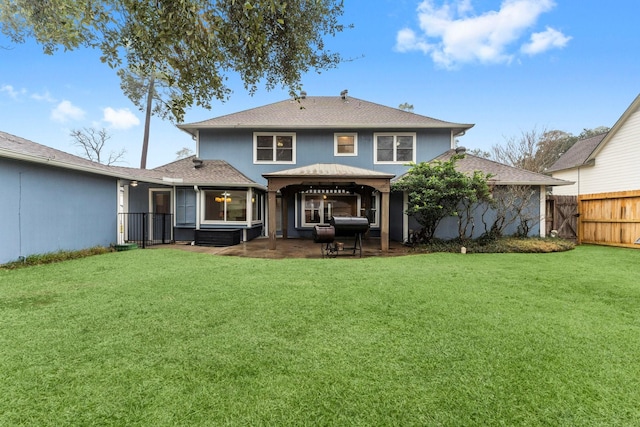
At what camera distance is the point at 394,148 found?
13070mm

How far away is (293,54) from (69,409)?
17.8 feet

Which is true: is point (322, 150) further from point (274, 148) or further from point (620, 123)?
point (620, 123)

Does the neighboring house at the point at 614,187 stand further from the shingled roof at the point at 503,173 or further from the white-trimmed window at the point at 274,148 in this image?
the white-trimmed window at the point at 274,148

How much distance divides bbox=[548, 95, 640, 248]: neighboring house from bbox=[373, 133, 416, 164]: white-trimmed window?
728 centimetres

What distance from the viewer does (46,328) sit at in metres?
3.20

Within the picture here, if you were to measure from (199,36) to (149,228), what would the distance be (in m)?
10.1

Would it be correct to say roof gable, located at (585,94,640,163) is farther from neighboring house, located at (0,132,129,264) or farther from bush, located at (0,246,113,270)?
Answer: bush, located at (0,246,113,270)

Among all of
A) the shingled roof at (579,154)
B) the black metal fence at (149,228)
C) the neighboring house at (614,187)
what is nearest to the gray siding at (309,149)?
the black metal fence at (149,228)

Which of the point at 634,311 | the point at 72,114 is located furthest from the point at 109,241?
the point at 72,114

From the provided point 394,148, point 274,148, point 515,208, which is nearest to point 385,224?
point 394,148

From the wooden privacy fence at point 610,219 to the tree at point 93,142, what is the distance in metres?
32.5

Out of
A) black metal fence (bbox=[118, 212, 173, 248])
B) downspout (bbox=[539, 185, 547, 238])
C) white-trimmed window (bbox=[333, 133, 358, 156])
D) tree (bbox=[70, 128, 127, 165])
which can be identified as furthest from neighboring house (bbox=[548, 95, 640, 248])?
tree (bbox=[70, 128, 127, 165])

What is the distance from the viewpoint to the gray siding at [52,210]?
661cm

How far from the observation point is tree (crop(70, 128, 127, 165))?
903 inches
